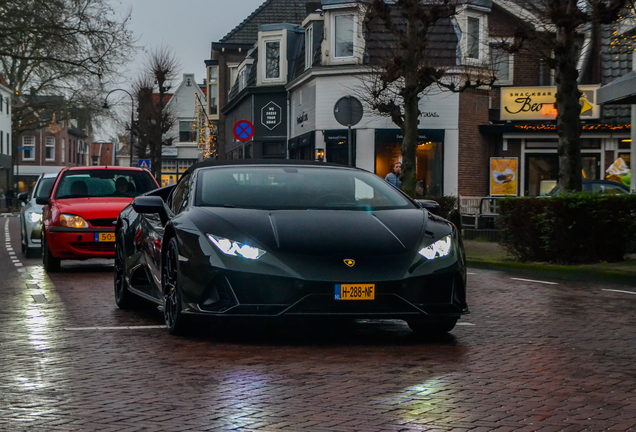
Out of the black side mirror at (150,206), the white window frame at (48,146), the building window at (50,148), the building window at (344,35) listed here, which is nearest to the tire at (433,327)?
the black side mirror at (150,206)

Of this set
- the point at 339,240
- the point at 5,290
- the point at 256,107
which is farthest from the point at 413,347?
the point at 256,107

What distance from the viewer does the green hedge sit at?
15555mm

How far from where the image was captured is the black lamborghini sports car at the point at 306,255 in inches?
286

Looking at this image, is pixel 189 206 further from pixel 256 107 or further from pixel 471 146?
pixel 256 107

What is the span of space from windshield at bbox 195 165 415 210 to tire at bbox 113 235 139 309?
1837mm

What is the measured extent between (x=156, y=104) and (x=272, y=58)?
22.4m

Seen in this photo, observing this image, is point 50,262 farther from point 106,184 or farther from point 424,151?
point 424,151

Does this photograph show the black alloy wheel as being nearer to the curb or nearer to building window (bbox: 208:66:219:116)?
the curb

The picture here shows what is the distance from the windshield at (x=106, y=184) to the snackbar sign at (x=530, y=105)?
26.5 meters

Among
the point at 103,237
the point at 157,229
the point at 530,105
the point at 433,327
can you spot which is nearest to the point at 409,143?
the point at 103,237

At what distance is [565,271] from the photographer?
15133 mm

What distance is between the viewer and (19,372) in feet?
21.3

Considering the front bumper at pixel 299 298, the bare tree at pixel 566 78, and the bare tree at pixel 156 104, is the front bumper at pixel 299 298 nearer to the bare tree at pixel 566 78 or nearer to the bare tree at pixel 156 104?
the bare tree at pixel 566 78

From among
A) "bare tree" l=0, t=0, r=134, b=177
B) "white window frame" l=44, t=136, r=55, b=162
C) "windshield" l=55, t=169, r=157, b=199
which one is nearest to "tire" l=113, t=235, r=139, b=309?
"windshield" l=55, t=169, r=157, b=199
